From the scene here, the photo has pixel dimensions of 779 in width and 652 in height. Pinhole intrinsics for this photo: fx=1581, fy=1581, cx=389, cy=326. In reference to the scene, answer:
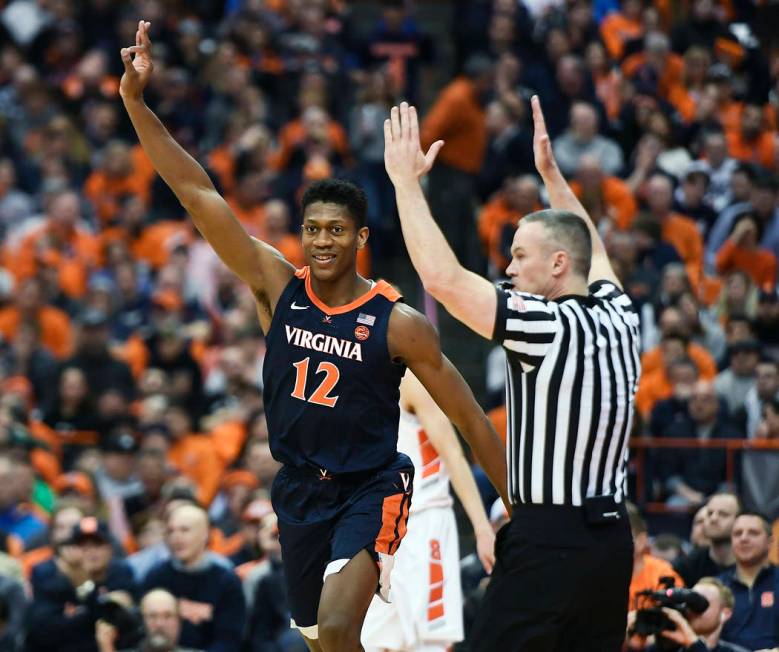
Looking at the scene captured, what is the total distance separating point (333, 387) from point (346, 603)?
0.87 meters

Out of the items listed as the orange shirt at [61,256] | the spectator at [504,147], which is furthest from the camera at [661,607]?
the orange shirt at [61,256]

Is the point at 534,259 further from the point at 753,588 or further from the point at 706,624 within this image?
the point at 753,588

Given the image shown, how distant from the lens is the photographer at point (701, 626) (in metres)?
7.48

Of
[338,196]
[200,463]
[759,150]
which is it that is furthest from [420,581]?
[759,150]

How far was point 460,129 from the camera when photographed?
646 inches

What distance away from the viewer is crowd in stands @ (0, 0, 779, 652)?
408 inches

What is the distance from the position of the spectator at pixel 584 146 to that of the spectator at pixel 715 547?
6.46m

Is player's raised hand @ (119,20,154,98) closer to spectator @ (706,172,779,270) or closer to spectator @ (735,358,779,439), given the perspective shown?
spectator @ (735,358,779,439)

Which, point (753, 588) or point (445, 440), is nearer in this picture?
point (445, 440)

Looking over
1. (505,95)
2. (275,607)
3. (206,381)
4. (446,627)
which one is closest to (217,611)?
(275,607)

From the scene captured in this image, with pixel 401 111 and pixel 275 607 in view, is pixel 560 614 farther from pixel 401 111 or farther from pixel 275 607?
pixel 275 607

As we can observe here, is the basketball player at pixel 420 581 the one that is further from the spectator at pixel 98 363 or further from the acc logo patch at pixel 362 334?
the spectator at pixel 98 363

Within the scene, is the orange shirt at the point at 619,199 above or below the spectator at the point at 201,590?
above

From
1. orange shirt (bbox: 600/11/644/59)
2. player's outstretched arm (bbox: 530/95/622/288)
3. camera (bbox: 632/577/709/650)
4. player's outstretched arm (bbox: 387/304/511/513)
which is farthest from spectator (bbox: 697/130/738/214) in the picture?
player's outstretched arm (bbox: 387/304/511/513)
